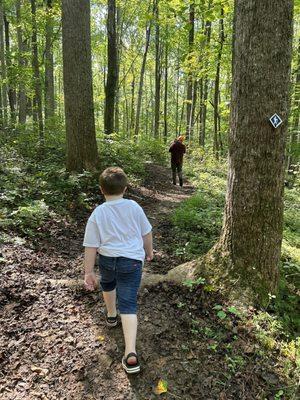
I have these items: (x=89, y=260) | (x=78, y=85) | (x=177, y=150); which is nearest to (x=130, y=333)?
(x=89, y=260)

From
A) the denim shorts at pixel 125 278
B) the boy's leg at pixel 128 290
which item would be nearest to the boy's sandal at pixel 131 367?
the boy's leg at pixel 128 290

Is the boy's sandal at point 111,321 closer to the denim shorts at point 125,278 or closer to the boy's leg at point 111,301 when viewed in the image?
the boy's leg at point 111,301

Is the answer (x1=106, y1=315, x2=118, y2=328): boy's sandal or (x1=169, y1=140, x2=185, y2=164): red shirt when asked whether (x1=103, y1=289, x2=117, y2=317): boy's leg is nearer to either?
(x1=106, y1=315, x2=118, y2=328): boy's sandal

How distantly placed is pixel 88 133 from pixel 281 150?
6.28 m

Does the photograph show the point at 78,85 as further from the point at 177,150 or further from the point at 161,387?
the point at 161,387

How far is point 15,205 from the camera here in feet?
24.3

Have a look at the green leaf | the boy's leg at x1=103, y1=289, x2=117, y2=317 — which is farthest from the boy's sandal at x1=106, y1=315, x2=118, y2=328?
the green leaf

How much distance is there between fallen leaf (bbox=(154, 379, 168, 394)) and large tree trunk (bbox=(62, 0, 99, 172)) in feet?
22.7

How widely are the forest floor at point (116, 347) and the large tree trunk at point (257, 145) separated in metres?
0.64

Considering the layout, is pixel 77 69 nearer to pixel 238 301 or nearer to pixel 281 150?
pixel 281 150

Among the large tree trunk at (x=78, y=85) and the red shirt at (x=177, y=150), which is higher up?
the large tree trunk at (x=78, y=85)

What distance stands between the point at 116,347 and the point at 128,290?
0.64 metres

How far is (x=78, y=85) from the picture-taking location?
9.24m

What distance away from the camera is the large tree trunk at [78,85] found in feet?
29.5
